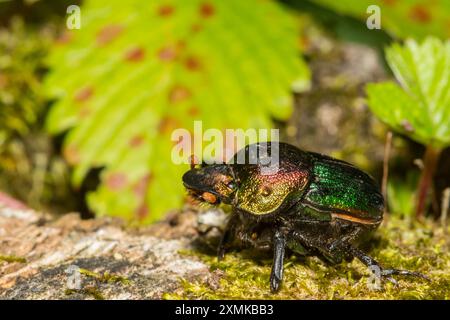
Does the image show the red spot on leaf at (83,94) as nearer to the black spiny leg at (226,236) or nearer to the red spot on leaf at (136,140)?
the red spot on leaf at (136,140)

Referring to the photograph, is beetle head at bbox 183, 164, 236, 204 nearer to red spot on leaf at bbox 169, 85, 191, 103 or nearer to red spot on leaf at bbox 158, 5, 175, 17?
red spot on leaf at bbox 169, 85, 191, 103

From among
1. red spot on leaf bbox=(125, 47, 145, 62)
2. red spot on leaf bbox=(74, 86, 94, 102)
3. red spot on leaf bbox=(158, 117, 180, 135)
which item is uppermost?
red spot on leaf bbox=(125, 47, 145, 62)

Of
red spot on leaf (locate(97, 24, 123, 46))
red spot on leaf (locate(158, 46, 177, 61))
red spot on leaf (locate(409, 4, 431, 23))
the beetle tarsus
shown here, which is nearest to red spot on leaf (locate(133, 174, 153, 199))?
red spot on leaf (locate(158, 46, 177, 61))

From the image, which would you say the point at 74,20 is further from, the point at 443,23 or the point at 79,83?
the point at 443,23

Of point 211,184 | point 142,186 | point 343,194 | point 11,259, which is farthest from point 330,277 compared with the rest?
point 142,186

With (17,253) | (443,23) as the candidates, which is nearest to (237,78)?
(443,23)

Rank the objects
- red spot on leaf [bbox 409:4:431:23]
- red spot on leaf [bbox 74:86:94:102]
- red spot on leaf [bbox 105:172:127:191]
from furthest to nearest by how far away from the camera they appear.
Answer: red spot on leaf [bbox 409:4:431:23]
red spot on leaf [bbox 74:86:94:102]
red spot on leaf [bbox 105:172:127:191]
